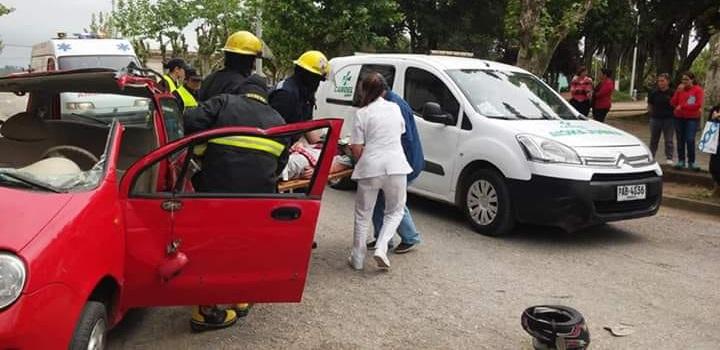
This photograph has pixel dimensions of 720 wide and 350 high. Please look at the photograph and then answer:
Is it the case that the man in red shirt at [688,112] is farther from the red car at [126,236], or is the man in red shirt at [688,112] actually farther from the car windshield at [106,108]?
the car windshield at [106,108]

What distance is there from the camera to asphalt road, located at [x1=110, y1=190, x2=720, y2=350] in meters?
4.03

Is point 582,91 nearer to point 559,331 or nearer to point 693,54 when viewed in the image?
point 559,331

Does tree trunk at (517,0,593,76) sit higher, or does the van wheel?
tree trunk at (517,0,593,76)

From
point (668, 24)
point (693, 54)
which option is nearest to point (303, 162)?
point (668, 24)

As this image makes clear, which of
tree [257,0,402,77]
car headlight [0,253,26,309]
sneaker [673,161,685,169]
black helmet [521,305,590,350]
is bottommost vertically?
black helmet [521,305,590,350]

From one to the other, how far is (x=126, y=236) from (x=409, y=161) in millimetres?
2811

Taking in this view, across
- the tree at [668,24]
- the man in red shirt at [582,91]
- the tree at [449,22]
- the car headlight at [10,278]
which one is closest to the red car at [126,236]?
the car headlight at [10,278]

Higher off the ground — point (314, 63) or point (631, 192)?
point (314, 63)

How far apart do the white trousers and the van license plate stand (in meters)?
2.14

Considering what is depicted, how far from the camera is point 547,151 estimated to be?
6.00 m

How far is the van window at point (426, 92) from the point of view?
22.6ft

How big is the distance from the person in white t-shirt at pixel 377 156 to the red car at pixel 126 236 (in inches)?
60.2

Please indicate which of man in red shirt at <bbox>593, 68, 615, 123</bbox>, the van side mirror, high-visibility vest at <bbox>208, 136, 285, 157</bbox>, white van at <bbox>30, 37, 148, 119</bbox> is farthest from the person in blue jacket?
white van at <bbox>30, 37, 148, 119</bbox>

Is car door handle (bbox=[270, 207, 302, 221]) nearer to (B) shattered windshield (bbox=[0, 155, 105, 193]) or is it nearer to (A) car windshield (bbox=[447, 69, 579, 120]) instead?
(B) shattered windshield (bbox=[0, 155, 105, 193])
